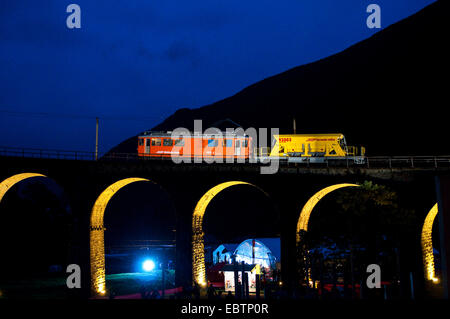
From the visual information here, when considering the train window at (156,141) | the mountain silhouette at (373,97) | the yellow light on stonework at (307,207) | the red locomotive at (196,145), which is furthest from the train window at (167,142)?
the mountain silhouette at (373,97)

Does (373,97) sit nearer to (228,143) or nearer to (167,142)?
(228,143)

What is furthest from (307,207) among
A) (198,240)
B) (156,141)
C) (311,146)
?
(156,141)

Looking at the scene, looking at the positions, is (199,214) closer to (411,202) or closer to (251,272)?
(251,272)

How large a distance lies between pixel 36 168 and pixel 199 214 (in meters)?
11.6

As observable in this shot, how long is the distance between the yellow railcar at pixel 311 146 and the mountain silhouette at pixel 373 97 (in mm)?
45987

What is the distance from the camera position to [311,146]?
122ft

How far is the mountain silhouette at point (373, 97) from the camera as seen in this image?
8628 centimetres

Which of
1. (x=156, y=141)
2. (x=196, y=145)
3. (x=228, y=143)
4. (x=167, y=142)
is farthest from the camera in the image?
(x=228, y=143)

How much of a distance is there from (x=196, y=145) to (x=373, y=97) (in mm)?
84031

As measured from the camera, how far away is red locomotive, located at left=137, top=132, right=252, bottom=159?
3597cm

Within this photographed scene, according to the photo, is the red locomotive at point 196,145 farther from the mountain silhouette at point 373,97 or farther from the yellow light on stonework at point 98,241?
the mountain silhouette at point 373,97

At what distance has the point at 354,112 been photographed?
107 meters
